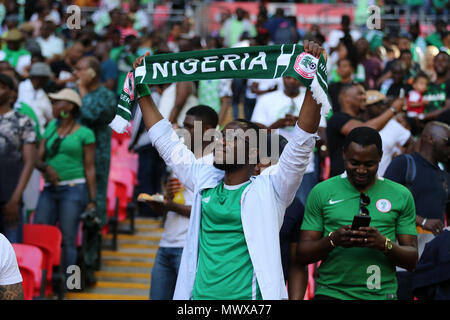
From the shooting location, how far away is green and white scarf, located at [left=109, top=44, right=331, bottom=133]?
405 cm

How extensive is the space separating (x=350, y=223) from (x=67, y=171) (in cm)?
385

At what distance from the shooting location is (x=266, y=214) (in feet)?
13.5

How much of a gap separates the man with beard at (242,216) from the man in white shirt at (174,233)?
115 centimetres

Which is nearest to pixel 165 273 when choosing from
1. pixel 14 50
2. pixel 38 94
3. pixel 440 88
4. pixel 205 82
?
pixel 38 94

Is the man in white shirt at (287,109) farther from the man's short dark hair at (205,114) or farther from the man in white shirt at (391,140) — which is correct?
the man's short dark hair at (205,114)

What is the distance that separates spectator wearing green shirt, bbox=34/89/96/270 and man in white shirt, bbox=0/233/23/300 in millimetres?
3549

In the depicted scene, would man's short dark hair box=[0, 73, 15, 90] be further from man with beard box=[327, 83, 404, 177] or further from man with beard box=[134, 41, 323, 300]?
man with beard box=[134, 41, 323, 300]

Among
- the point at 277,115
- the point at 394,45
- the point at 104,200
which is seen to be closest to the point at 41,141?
the point at 104,200

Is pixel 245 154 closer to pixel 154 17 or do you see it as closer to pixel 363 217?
pixel 363 217

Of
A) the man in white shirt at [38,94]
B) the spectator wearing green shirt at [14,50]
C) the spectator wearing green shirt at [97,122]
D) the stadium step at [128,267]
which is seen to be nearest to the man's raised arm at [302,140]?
the stadium step at [128,267]

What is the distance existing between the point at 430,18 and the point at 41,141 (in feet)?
50.8

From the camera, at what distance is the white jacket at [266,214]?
402 centimetres

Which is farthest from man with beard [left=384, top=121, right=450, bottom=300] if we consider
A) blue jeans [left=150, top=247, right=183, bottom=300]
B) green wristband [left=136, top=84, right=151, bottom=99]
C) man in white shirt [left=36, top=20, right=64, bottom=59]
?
man in white shirt [left=36, top=20, right=64, bottom=59]

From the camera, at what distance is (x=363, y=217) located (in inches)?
165
